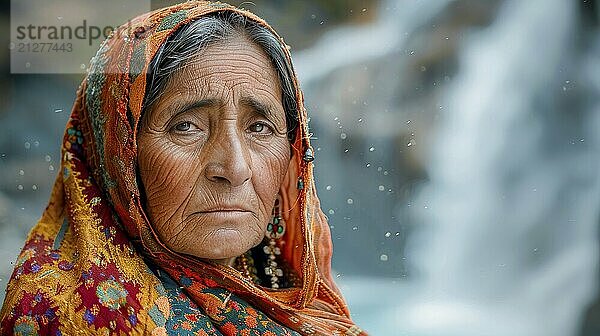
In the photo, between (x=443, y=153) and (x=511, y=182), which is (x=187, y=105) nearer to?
(x=443, y=153)

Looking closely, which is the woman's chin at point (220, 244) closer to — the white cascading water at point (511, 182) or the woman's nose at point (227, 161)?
the woman's nose at point (227, 161)

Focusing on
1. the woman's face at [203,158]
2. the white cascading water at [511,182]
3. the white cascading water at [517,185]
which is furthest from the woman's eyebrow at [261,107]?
the white cascading water at [517,185]

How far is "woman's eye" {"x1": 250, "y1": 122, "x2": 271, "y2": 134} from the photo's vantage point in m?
1.32

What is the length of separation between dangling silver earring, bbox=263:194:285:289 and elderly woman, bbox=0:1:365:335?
0.10m

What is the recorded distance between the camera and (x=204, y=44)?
1.27 metres

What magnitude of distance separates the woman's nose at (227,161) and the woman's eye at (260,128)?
0.20 feet

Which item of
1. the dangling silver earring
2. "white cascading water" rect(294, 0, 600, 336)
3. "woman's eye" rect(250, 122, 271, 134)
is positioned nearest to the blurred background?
"white cascading water" rect(294, 0, 600, 336)

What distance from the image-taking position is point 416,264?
2.94 metres

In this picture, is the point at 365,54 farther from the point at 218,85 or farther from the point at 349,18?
the point at 218,85

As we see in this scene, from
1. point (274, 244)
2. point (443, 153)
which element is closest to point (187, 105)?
point (274, 244)

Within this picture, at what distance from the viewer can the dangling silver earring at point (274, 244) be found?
1.46 metres

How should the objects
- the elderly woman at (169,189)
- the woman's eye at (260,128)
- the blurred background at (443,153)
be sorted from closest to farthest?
the elderly woman at (169,189) < the woman's eye at (260,128) < the blurred background at (443,153)

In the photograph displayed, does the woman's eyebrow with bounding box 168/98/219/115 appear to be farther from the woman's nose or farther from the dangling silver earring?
the dangling silver earring

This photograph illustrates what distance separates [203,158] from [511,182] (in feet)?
8.67
